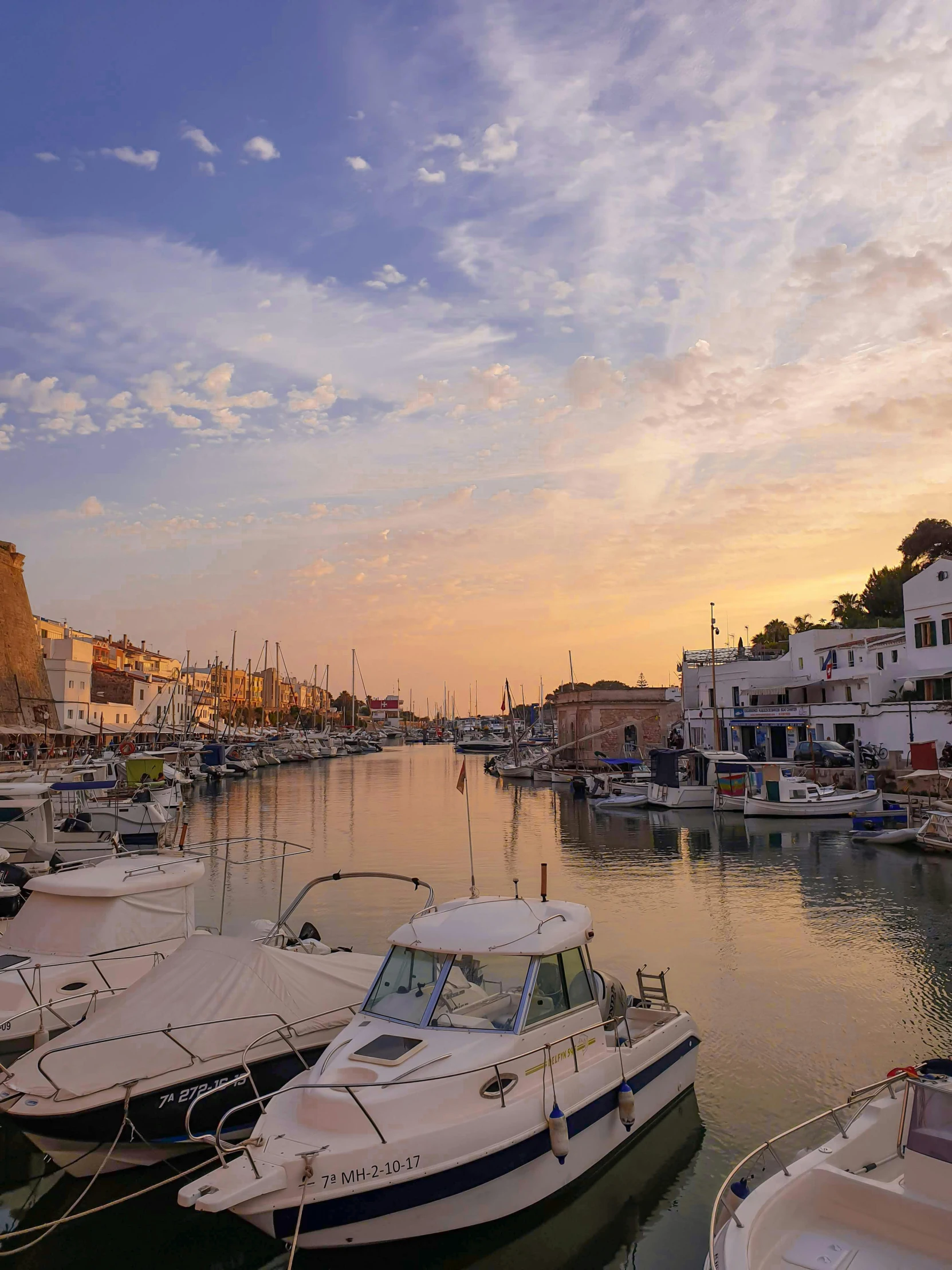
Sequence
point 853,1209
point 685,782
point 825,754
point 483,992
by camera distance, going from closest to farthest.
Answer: point 853,1209
point 483,992
point 825,754
point 685,782

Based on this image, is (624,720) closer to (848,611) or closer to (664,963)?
(848,611)

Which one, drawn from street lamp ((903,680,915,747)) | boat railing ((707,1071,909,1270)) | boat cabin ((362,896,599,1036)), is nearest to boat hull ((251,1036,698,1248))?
boat cabin ((362,896,599,1036))

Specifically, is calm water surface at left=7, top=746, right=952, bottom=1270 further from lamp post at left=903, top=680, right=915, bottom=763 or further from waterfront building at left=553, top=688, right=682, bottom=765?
waterfront building at left=553, top=688, right=682, bottom=765

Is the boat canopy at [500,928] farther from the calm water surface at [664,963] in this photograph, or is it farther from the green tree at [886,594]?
the green tree at [886,594]

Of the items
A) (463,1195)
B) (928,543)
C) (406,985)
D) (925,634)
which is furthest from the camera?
(928,543)

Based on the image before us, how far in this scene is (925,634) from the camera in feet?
152

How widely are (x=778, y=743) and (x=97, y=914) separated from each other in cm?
5313

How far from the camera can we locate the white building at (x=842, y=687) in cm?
4494

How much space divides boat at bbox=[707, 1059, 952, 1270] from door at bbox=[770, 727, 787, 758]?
177 ft

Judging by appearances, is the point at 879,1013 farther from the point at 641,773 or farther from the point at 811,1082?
the point at 641,773

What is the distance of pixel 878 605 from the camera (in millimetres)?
79562

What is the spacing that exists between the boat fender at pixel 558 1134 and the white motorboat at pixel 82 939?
7010 millimetres

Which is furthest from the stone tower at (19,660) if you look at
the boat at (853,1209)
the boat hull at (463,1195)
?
the boat at (853,1209)

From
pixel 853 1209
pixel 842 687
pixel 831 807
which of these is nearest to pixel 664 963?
pixel 853 1209
